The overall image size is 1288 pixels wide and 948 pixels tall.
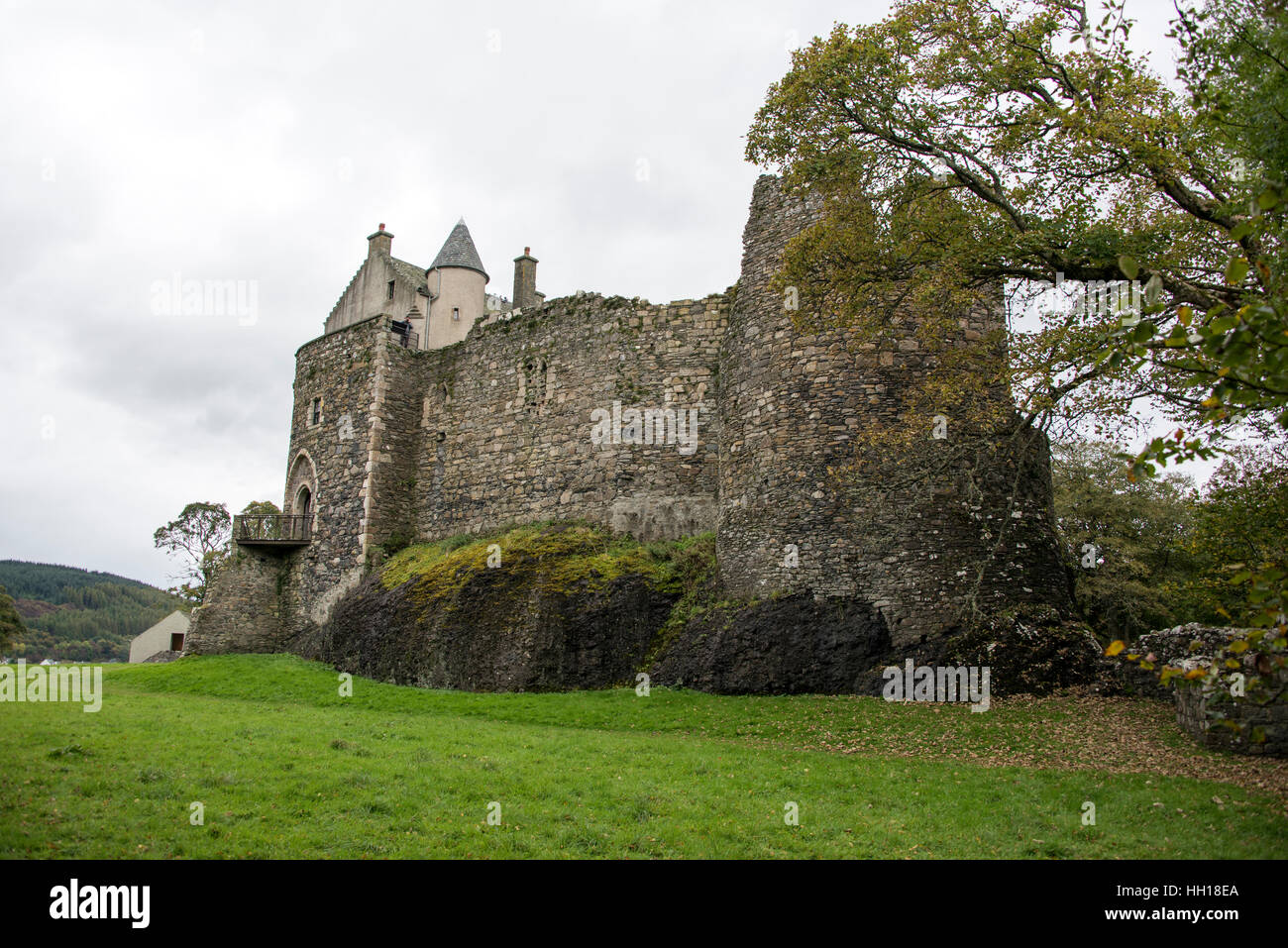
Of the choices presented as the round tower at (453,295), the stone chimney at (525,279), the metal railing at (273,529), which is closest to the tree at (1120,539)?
the stone chimney at (525,279)

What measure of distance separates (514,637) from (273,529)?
13510 mm

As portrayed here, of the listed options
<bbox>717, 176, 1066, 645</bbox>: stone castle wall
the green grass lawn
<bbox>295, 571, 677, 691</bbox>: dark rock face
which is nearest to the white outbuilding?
<bbox>295, 571, 677, 691</bbox>: dark rock face

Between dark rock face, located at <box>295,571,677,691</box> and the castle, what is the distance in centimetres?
225

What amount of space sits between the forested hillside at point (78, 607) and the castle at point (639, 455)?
5030 centimetres

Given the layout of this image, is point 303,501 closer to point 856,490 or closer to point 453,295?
point 453,295

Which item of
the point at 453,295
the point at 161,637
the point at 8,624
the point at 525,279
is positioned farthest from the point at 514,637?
the point at 161,637

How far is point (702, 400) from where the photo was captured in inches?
792

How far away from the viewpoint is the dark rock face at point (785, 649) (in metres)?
14.2

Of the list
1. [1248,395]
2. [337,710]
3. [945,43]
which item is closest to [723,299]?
[945,43]

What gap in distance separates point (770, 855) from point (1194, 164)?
910 centimetres

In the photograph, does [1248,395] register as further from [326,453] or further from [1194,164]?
[326,453]

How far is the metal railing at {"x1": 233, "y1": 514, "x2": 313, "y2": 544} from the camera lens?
26.7 m

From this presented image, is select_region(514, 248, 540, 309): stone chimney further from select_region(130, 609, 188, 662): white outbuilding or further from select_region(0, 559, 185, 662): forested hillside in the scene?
select_region(0, 559, 185, 662): forested hillside

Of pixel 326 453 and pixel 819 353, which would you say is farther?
pixel 326 453
